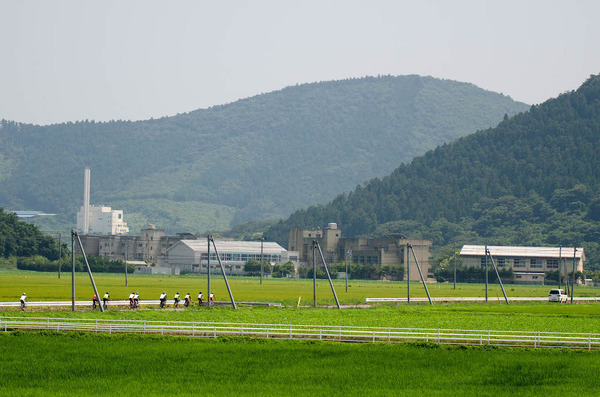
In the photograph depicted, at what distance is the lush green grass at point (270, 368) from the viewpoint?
41.1 metres

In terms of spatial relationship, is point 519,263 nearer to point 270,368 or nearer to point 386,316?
point 386,316

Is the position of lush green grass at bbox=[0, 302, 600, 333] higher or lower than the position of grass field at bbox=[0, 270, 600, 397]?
higher

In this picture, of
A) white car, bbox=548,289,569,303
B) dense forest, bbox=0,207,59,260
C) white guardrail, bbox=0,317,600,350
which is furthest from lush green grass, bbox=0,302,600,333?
dense forest, bbox=0,207,59,260

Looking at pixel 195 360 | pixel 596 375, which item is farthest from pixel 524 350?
pixel 195 360

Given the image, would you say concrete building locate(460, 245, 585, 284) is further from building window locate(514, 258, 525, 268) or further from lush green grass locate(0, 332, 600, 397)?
lush green grass locate(0, 332, 600, 397)

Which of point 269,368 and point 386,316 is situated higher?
point 386,316

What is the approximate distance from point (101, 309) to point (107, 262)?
397 feet

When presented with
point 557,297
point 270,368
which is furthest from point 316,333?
point 557,297

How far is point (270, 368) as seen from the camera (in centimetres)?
4588

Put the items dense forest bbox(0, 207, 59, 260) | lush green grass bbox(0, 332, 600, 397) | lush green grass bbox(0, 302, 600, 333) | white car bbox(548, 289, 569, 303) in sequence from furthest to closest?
dense forest bbox(0, 207, 59, 260) → white car bbox(548, 289, 569, 303) → lush green grass bbox(0, 302, 600, 333) → lush green grass bbox(0, 332, 600, 397)

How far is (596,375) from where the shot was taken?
145 feet

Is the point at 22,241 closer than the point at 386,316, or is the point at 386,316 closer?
the point at 386,316

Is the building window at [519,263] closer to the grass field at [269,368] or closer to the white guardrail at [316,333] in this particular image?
the white guardrail at [316,333]

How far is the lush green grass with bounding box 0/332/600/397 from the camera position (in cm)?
4109
